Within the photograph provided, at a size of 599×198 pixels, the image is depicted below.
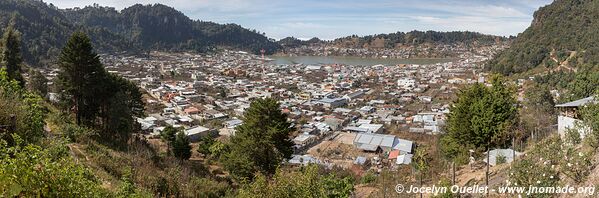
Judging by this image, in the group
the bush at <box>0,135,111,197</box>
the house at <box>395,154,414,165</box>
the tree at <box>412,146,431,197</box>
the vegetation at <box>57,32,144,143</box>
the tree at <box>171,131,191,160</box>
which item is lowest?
the house at <box>395,154,414,165</box>

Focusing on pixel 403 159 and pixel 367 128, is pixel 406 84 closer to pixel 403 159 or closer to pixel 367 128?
pixel 367 128

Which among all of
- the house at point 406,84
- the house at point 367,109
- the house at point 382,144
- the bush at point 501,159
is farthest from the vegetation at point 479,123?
the house at point 406,84

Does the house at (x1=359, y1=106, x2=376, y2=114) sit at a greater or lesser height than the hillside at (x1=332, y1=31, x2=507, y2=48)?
lesser

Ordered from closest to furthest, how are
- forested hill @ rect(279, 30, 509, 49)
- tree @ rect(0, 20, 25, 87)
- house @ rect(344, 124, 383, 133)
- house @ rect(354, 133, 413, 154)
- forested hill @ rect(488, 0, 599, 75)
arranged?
tree @ rect(0, 20, 25, 87), house @ rect(354, 133, 413, 154), house @ rect(344, 124, 383, 133), forested hill @ rect(488, 0, 599, 75), forested hill @ rect(279, 30, 509, 49)

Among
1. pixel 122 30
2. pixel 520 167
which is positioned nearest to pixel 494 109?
pixel 520 167

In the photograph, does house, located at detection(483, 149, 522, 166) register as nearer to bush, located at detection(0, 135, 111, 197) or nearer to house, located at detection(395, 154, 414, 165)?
house, located at detection(395, 154, 414, 165)

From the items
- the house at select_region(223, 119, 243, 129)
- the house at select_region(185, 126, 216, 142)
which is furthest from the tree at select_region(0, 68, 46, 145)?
the house at select_region(223, 119, 243, 129)

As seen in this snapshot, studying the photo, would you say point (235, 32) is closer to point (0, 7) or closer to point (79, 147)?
point (0, 7)
